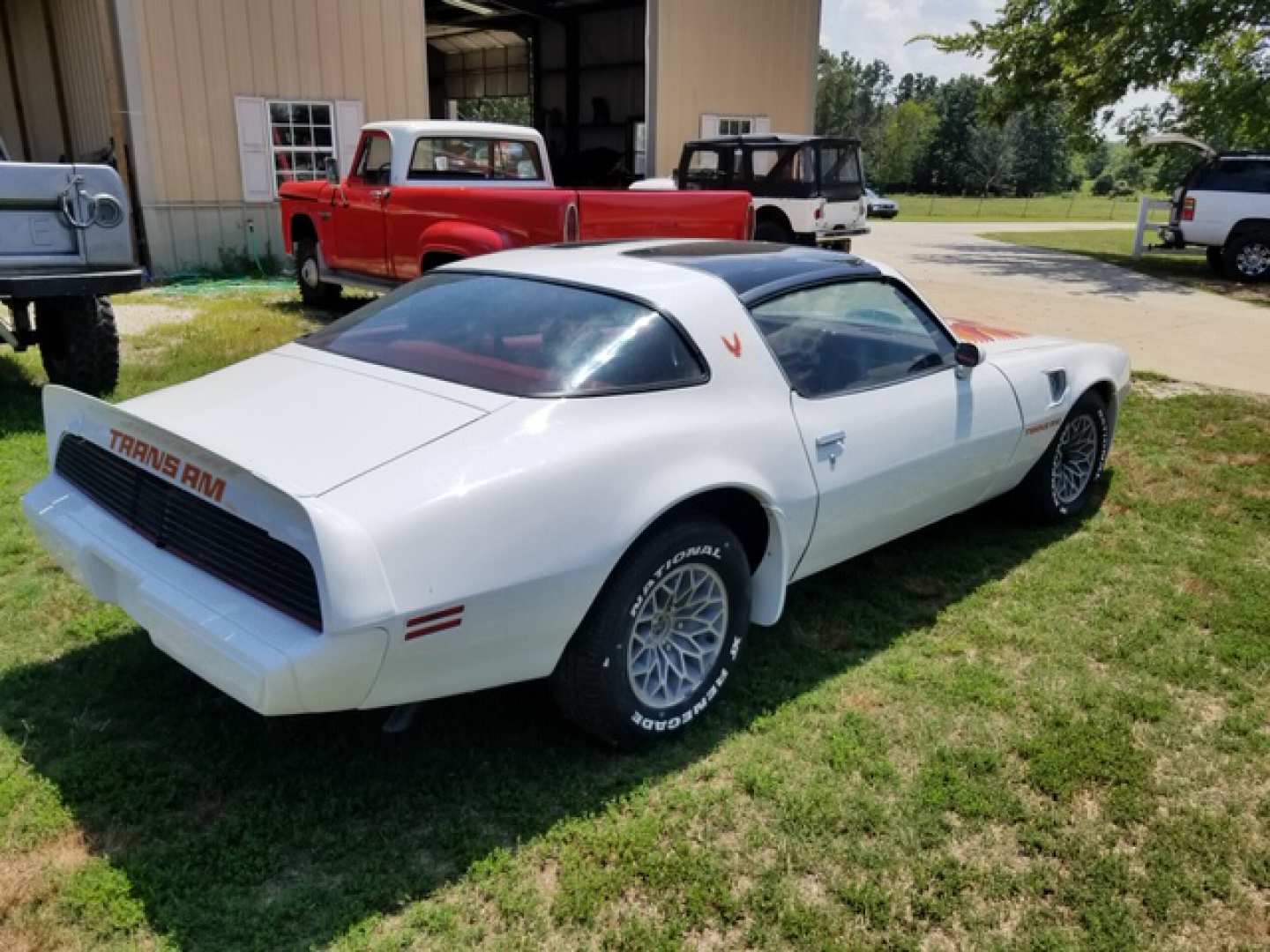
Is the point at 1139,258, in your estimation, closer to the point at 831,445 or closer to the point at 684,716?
the point at 831,445

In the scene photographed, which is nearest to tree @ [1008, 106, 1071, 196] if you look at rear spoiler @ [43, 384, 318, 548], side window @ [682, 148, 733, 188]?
side window @ [682, 148, 733, 188]

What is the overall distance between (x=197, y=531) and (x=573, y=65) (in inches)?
874

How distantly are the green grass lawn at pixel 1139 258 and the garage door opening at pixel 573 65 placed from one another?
936 centimetres

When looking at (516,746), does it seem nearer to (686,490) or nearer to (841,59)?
(686,490)

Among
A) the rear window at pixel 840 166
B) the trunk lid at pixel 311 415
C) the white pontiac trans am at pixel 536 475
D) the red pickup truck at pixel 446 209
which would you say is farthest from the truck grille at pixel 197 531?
the rear window at pixel 840 166

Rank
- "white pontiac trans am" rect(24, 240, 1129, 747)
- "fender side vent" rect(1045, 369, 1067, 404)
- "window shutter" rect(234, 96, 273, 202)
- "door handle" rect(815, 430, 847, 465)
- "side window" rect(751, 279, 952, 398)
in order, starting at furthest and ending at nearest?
"window shutter" rect(234, 96, 273, 202), "fender side vent" rect(1045, 369, 1067, 404), "side window" rect(751, 279, 952, 398), "door handle" rect(815, 430, 847, 465), "white pontiac trans am" rect(24, 240, 1129, 747)

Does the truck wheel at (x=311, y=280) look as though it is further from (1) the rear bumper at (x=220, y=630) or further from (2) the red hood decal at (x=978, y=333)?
(1) the rear bumper at (x=220, y=630)

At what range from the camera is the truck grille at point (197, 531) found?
234 centimetres

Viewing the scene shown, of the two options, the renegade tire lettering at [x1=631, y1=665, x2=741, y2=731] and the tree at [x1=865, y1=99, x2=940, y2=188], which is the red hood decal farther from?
the tree at [x1=865, y1=99, x2=940, y2=188]

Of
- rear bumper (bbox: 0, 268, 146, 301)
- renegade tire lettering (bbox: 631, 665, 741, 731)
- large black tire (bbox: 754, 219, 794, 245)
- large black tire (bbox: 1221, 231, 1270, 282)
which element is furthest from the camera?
large black tire (bbox: 1221, 231, 1270, 282)

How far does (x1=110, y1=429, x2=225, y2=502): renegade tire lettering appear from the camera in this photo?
2490mm

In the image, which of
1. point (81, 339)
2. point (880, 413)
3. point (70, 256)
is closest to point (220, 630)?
point (880, 413)

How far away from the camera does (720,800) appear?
9.04ft

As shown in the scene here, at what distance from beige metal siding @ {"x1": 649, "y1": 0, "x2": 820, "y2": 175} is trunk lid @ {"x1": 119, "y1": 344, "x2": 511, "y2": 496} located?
1492cm
